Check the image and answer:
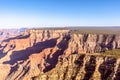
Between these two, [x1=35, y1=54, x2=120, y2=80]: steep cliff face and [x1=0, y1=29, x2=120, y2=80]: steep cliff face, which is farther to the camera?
[x1=0, y1=29, x2=120, y2=80]: steep cliff face

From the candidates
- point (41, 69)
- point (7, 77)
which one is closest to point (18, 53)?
point (7, 77)

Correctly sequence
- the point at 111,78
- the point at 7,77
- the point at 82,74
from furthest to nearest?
the point at 7,77, the point at 82,74, the point at 111,78

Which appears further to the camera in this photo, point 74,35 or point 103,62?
point 74,35

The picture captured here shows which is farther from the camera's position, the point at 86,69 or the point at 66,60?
the point at 66,60

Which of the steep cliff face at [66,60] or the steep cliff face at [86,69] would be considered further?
the steep cliff face at [66,60]

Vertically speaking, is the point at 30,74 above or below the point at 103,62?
below

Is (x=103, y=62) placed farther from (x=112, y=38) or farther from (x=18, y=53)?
(x=18, y=53)

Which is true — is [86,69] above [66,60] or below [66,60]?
below

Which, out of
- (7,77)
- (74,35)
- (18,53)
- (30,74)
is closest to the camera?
(30,74)
